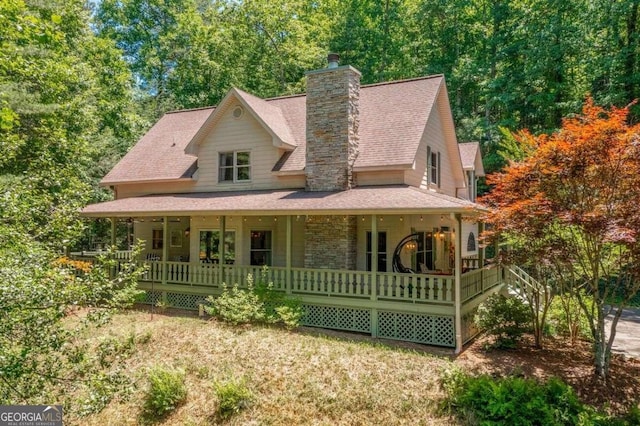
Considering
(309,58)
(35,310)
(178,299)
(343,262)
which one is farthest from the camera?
(309,58)

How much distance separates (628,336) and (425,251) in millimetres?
6458

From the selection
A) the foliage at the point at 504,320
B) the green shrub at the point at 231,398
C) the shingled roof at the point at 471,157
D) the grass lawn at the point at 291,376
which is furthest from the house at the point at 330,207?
the green shrub at the point at 231,398

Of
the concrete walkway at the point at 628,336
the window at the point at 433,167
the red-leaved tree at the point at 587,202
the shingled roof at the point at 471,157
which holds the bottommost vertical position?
the concrete walkway at the point at 628,336

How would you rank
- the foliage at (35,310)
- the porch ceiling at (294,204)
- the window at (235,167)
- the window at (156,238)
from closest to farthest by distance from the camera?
the foliage at (35,310) < the porch ceiling at (294,204) < the window at (235,167) < the window at (156,238)

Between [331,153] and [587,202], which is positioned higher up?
[331,153]

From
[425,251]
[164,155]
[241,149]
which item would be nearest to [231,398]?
[425,251]

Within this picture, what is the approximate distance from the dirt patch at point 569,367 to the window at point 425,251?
4304mm

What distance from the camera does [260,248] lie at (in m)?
16.1

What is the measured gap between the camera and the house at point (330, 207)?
11.6 metres

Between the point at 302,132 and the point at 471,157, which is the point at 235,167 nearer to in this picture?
the point at 302,132

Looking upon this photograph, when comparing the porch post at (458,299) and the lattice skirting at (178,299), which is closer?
the porch post at (458,299)

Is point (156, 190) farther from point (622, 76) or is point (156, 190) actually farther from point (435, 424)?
point (622, 76)

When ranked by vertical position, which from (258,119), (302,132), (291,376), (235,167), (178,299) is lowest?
(291,376)

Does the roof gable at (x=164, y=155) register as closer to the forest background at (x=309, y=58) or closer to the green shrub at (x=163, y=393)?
the forest background at (x=309, y=58)
